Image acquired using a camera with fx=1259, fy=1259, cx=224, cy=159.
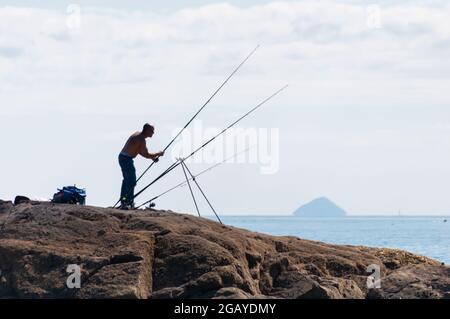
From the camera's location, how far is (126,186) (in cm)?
2253

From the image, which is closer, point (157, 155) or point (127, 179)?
point (127, 179)

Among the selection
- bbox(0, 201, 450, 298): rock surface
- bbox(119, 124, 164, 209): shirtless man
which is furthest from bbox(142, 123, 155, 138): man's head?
bbox(0, 201, 450, 298): rock surface

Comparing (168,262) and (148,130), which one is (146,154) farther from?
(168,262)

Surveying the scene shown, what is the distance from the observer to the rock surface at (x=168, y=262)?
61.2ft

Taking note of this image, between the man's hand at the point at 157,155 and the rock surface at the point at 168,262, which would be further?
the man's hand at the point at 157,155

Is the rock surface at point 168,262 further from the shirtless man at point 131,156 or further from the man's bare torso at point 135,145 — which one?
the man's bare torso at point 135,145

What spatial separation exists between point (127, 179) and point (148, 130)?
3.13 ft

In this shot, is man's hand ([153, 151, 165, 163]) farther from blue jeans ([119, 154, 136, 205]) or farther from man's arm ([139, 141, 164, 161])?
blue jeans ([119, 154, 136, 205])

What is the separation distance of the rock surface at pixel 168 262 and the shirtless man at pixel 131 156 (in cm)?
115

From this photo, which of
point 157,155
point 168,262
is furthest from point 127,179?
point 168,262

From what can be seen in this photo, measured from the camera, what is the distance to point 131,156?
22484mm

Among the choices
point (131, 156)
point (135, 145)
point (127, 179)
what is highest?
point (135, 145)

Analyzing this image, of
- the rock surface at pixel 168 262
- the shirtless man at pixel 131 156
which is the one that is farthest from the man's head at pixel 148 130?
the rock surface at pixel 168 262
